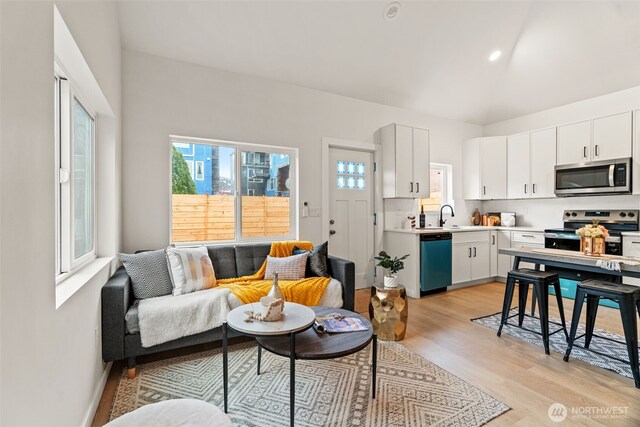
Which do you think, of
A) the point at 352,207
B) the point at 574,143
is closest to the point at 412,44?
the point at 352,207

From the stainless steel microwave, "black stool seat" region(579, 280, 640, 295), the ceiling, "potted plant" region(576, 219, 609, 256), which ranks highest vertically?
the ceiling

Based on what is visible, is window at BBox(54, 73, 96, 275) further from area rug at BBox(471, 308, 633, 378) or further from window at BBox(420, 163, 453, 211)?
window at BBox(420, 163, 453, 211)

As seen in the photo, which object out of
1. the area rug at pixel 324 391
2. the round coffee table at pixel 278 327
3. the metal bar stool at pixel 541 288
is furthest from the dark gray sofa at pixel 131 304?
the metal bar stool at pixel 541 288

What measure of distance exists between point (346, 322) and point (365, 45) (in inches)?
122

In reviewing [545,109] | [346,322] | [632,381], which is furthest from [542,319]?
[545,109]

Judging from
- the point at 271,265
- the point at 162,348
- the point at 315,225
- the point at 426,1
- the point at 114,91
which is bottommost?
the point at 162,348

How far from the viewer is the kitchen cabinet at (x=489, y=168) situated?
17.0 feet

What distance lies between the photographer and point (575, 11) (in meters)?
3.59

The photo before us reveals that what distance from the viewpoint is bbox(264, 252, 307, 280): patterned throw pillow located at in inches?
123

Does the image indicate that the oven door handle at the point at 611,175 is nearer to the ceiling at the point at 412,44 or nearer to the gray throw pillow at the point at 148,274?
the ceiling at the point at 412,44

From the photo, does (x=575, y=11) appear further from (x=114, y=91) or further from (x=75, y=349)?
(x=75, y=349)

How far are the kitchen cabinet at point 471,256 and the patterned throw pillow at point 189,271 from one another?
339 centimetres

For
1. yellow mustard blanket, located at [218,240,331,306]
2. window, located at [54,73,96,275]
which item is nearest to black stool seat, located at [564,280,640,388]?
yellow mustard blanket, located at [218,240,331,306]

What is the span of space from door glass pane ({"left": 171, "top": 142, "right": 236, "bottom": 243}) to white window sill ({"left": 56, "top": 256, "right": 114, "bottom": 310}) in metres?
0.98
